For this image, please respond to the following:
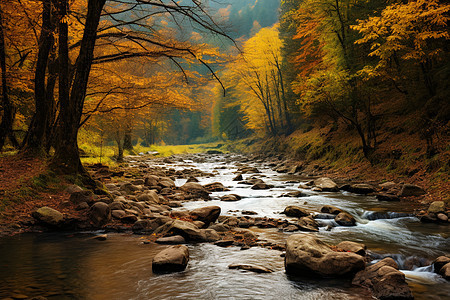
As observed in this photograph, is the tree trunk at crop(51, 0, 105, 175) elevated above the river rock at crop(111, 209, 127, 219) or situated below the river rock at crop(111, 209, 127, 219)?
above

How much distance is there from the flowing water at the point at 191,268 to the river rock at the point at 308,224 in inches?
9.9

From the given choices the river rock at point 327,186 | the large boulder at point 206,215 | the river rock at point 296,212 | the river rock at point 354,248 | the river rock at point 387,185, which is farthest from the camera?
the river rock at point 327,186

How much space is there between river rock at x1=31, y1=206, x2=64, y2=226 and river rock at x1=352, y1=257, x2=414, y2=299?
18.9ft

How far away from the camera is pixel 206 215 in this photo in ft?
22.7

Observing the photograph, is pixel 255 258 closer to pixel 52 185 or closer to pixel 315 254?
pixel 315 254

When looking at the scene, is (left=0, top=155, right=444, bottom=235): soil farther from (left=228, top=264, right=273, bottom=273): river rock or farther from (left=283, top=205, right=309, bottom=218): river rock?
(left=228, top=264, right=273, bottom=273): river rock

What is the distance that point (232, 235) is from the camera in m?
6.10

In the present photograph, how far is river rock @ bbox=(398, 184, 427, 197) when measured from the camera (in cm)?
894

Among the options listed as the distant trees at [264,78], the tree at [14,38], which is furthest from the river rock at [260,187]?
the distant trees at [264,78]

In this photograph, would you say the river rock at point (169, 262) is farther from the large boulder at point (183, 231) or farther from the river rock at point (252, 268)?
the large boulder at point (183, 231)

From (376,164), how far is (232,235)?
923cm

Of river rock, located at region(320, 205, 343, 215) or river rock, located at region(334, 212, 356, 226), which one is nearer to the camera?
river rock, located at region(334, 212, 356, 226)

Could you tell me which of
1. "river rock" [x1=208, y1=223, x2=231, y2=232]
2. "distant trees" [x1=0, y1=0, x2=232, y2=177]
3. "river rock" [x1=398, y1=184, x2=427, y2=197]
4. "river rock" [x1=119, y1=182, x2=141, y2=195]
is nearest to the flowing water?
"river rock" [x1=208, y1=223, x2=231, y2=232]

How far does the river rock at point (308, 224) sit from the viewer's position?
21.5 feet
